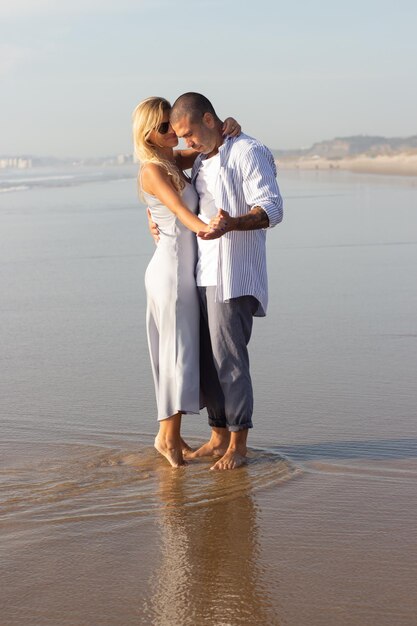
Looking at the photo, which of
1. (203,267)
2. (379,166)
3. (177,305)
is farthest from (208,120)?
(379,166)

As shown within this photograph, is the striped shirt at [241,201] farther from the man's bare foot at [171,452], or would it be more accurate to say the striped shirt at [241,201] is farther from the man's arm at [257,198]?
the man's bare foot at [171,452]

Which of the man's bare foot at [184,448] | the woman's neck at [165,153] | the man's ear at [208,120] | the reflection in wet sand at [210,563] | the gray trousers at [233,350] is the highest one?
the man's ear at [208,120]

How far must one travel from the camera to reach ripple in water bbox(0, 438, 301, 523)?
3.78 m

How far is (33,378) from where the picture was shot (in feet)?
19.2

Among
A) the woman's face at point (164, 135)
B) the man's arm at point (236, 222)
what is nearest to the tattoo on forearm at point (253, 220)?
the man's arm at point (236, 222)

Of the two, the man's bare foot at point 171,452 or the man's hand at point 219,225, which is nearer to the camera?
the man's hand at point 219,225

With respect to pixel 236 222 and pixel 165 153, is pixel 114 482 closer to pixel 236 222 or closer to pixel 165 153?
pixel 236 222

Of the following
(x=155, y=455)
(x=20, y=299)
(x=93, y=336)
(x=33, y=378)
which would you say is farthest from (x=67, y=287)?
(x=155, y=455)

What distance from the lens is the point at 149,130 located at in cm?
452

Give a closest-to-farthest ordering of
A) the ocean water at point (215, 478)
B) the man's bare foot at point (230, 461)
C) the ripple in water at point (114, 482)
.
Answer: the ocean water at point (215, 478) → the ripple in water at point (114, 482) → the man's bare foot at point (230, 461)

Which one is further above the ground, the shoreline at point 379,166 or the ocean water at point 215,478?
the shoreline at point 379,166

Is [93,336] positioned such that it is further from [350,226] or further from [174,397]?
[350,226]

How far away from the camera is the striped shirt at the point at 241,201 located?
4.32 m

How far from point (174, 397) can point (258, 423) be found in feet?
1.87
